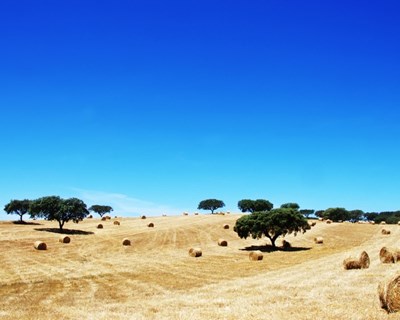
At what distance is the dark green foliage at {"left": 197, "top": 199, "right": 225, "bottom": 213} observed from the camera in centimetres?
15812

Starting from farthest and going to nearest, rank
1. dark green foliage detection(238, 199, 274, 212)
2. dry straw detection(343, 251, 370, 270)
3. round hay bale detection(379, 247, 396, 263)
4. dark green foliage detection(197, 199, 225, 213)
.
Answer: dark green foliage detection(197, 199, 225, 213), dark green foliage detection(238, 199, 274, 212), round hay bale detection(379, 247, 396, 263), dry straw detection(343, 251, 370, 270)

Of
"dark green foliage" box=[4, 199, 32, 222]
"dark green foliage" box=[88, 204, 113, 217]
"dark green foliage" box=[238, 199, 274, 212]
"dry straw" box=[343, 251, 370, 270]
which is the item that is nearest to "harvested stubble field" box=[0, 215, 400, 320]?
"dry straw" box=[343, 251, 370, 270]

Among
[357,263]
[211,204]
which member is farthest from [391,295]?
[211,204]

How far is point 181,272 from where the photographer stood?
109 ft

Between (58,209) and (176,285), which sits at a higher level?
(58,209)

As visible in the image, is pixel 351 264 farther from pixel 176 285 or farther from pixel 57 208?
pixel 57 208

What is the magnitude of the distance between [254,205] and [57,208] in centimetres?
7806

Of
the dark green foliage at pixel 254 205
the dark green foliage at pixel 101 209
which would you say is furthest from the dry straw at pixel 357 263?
the dark green foliage at pixel 101 209

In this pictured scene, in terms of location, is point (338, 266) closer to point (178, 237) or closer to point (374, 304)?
point (374, 304)

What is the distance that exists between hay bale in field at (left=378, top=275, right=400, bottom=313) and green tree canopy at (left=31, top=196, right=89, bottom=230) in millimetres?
60381

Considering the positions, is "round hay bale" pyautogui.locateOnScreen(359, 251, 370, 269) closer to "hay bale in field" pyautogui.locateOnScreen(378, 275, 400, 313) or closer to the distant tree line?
"hay bale in field" pyautogui.locateOnScreen(378, 275, 400, 313)

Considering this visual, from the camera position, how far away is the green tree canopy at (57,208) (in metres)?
70.9

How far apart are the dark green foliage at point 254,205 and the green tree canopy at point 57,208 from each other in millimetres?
74136

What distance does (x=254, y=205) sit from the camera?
454ft
